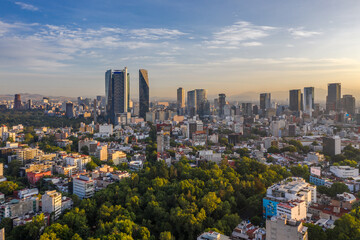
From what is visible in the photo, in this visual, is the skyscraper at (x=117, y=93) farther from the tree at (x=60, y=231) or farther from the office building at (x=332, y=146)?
the tree at (x=60, y=231)

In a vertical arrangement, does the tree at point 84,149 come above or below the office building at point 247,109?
below

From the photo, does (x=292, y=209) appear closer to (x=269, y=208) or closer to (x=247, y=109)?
(x=269, y=208)

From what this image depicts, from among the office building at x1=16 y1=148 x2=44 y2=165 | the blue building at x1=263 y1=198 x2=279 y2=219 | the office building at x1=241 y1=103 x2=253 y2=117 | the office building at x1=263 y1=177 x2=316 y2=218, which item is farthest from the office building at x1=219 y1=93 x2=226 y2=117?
the blue building at x1=263 y1=198 x2=279 y2=219

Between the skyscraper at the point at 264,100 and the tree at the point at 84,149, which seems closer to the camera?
the tree at the point at 84,149

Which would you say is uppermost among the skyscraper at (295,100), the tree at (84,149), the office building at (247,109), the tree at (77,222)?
the skyscraper at (295,100)

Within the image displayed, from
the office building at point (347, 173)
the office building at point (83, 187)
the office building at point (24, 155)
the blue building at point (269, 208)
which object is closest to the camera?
the blue building at point (269, 208)

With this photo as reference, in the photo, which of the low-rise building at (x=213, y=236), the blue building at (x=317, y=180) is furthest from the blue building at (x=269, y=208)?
the blue building at (x=317, y=180)
